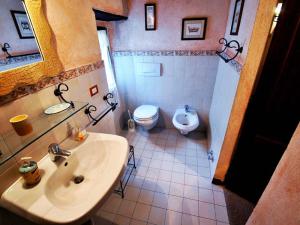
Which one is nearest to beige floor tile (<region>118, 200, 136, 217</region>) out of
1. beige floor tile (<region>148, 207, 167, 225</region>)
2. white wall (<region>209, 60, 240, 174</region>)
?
beige floor tile (<region>148, 207, 167, 225</region>)

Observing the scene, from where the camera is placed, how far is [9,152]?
72 cm

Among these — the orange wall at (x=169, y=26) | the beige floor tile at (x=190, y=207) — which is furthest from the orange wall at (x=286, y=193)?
the orange wall at (x=169, y=26)

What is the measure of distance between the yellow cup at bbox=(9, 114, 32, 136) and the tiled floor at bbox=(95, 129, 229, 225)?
1.13 metres

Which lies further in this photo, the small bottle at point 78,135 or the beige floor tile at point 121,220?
the beige floor tile at point 121,220

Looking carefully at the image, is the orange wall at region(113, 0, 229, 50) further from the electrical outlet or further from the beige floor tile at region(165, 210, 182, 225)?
the beige floor tile at region(165, 210, 182, 225)

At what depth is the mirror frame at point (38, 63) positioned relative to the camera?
74 centimetres

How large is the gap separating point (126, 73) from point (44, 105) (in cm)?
162

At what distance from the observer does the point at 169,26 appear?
2.02 meters

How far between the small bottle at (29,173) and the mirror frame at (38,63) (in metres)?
0.38

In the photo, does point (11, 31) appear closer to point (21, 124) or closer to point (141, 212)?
point (21, 124)

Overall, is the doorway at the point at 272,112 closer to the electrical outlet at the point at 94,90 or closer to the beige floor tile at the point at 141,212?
the beige floor tile at the point at 141,212

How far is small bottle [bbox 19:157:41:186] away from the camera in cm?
78

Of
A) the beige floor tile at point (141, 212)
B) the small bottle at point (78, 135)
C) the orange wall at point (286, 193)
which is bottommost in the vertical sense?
the beige floor tile at point (141, 212)

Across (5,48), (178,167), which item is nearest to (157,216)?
(178,167)
